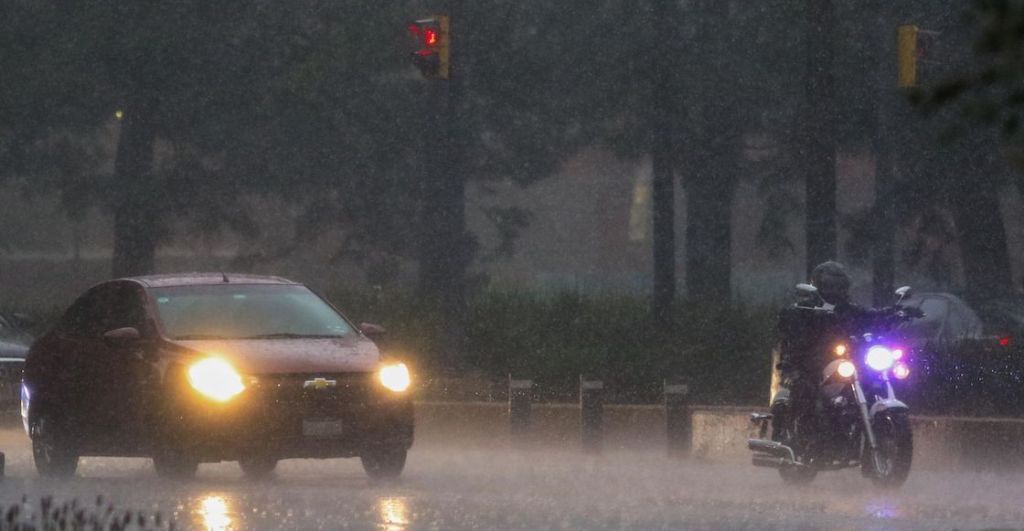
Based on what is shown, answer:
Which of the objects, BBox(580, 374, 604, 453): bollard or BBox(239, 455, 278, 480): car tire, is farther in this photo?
BBox(580, 374, 604, 453): bollard

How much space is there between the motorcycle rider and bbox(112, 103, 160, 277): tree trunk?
2511 centimetres

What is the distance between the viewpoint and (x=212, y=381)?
48.0ft

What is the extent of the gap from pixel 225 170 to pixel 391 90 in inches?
143

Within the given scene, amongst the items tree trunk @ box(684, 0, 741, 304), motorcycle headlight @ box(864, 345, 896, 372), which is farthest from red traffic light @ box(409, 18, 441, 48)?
tree trunk @ box(684, 0, 741, 304)

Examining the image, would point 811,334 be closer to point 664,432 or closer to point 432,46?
point 664,432

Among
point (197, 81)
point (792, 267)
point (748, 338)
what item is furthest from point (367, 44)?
point (792, 267)

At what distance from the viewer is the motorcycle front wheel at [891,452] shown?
13.9m

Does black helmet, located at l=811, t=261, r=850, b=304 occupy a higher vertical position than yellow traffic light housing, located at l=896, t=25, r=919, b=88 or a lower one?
lower

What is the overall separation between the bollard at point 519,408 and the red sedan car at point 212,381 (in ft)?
9.11

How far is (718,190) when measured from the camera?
133 ft

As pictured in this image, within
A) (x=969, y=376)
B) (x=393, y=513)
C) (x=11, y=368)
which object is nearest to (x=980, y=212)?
(x=969, y=376)

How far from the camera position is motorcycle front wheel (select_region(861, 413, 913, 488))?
13914mm

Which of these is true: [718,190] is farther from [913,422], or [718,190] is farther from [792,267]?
[792,267]

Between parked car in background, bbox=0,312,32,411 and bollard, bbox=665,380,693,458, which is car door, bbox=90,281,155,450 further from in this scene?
parked car in background, bbox=0,312,32,411
